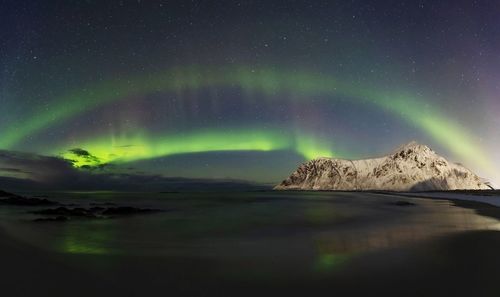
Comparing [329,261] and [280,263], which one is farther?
[329,261]

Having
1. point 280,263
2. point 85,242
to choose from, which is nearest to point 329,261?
point 280,263

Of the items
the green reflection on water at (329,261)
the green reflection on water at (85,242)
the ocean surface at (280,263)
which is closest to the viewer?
the ocean surface at (280,263)

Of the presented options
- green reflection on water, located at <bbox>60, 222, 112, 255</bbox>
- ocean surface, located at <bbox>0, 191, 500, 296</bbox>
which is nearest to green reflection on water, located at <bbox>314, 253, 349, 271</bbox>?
ocean surface, located at <bbox>0, 191, 500, 296</bbox>

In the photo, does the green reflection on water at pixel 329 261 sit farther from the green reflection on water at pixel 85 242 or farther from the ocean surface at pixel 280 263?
the green reflection on water at pixel 85 242

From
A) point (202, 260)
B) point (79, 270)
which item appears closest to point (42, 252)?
point (79, 270)

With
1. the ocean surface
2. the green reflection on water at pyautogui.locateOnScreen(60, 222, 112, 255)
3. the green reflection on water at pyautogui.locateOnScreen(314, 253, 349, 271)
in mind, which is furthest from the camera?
the green reflection on water at pyautogui.locateOnScreen(60, 222, 112, 255)

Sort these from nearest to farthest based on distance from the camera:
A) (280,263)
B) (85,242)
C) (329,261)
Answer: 1. (280,263)
2. (329,261)
3. (85,242)

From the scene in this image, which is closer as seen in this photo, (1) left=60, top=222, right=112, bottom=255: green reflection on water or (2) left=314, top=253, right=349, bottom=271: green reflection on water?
(2) left=314, top=253, right=349, bottom=271: green reflection on water

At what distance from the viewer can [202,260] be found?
12352mm

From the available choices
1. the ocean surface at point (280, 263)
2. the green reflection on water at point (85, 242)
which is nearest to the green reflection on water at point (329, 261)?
the ocean surface at point (280, 263)

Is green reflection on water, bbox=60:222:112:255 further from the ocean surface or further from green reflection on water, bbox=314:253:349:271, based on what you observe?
green reflection on water, bbox=314:253:349:271

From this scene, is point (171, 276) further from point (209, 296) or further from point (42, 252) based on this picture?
point (42, 252)

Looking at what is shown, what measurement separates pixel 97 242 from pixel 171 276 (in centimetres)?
894

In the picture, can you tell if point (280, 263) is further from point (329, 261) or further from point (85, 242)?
point (85, 242)
